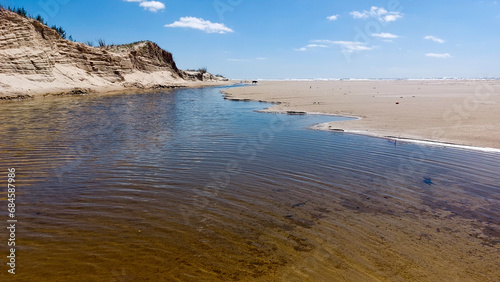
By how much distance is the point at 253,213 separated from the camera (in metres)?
4.07

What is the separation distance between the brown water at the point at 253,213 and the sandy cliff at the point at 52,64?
2138cm

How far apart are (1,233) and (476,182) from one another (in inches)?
286

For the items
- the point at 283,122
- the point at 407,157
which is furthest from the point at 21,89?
the point at 407,157

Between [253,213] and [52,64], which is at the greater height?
[52,64]

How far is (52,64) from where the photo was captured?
29.2 m

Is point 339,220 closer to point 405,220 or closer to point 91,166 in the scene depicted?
point 405,220

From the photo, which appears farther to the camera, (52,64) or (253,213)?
(52,64)

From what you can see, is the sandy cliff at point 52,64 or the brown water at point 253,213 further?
the sandy cliff at point 52,64

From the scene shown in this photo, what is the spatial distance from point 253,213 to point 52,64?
32958 mm

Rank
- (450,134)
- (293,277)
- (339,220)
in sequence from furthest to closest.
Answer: (450,134) < (339,220) < (293,277)

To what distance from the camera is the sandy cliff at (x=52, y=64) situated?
2442 cm

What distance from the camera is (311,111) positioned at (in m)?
15.5

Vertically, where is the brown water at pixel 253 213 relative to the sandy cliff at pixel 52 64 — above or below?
below

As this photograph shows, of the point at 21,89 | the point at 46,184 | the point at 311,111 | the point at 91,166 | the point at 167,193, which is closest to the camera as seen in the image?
the point at 167,193
